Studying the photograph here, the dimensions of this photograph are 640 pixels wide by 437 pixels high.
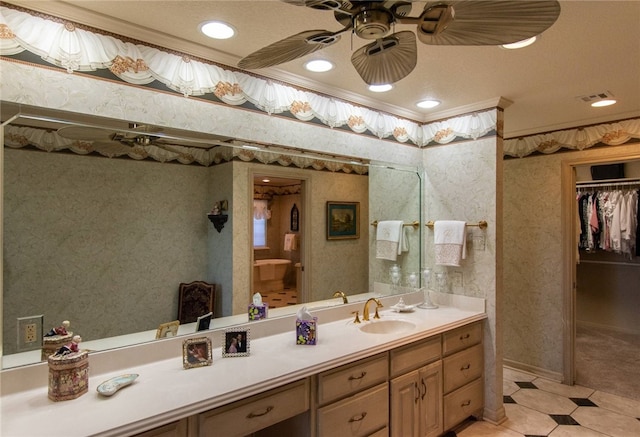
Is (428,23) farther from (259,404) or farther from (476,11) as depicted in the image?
(259,404)

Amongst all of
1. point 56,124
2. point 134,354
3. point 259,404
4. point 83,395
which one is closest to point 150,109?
point 56,124

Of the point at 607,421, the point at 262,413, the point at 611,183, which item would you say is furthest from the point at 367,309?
the point at 611,183

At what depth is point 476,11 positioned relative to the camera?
3.34 ft

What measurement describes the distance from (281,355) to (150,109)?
1388mm

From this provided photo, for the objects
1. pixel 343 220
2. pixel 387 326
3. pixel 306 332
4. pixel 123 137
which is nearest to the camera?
pixel 123 137

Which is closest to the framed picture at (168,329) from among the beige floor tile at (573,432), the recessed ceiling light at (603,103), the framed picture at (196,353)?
the framed picture at (196,353)

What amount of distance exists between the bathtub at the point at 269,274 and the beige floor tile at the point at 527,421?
2020 mm

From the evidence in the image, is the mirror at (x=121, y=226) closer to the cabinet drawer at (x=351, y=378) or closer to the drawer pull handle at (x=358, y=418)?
the cabinet drawer at (x=351, y=378)

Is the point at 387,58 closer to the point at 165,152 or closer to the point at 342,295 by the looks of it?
the point at 165,152

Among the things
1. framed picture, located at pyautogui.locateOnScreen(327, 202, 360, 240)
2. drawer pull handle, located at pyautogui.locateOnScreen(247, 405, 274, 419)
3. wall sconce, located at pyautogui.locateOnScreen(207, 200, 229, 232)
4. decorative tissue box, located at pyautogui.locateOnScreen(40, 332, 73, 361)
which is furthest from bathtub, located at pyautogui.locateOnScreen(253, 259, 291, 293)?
decorative tissue box, located at pyautogui.locateOnScreen(40, 332, 73, 361)

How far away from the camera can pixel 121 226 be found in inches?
71.6

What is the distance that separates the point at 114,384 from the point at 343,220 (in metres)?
1.75

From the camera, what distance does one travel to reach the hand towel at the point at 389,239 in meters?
3.01

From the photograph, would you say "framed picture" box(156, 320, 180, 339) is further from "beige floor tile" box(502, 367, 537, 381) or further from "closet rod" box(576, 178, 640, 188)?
"closet rod" box(576, 178, 640, 188)
